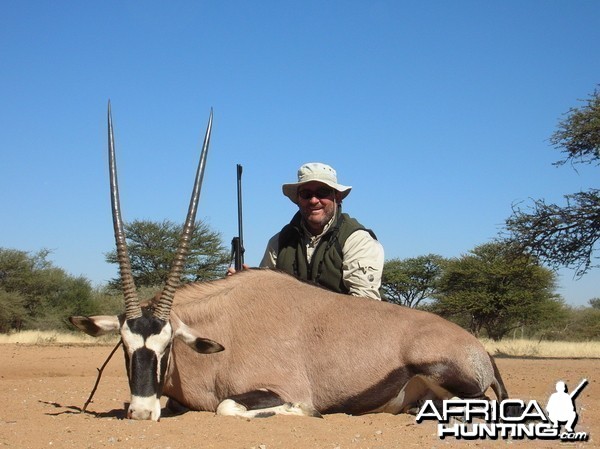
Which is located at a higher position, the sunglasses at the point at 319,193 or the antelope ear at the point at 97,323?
the sunglasses at the point at 319,193

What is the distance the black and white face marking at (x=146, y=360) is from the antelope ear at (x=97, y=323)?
0.22 m

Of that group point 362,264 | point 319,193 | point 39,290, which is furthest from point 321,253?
point 39,290

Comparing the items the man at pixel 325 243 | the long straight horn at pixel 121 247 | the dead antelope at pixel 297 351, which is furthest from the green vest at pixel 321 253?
the long straight horn at pixel 121 247

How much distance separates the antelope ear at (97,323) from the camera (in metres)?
5.06

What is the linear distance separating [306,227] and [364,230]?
1.83 feet

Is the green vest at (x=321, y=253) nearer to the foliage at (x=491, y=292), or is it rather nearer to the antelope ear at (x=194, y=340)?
the antelope ear at (x=194, y=340)

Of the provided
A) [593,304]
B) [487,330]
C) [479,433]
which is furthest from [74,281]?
[593,304]

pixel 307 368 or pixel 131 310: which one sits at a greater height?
pixel 131 310

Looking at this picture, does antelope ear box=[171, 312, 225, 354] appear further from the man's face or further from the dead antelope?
the man's face

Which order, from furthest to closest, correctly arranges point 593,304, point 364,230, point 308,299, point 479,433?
point 593,304 → point 364,230 → point 308,299 → point 479,433

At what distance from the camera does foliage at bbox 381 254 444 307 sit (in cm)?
3094

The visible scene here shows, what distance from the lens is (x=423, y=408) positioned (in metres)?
5.24

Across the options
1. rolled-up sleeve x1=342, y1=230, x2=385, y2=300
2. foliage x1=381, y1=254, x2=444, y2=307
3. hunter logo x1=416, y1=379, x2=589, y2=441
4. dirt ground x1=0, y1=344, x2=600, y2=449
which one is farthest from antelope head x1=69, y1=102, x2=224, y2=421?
foliage x1=381, y1=254, x2=444, y2=307

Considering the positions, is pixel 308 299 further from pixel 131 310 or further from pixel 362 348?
pixel 131 310
